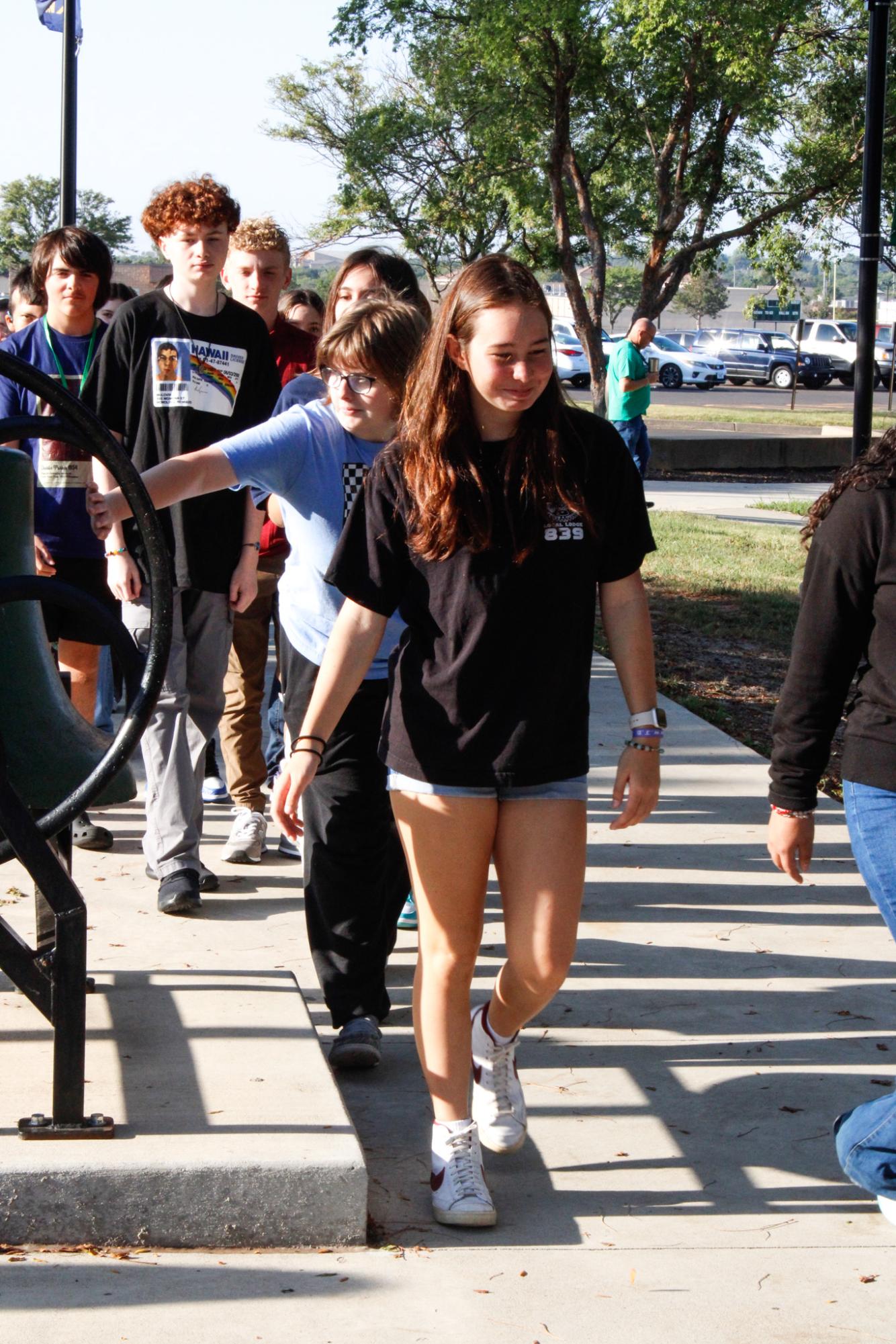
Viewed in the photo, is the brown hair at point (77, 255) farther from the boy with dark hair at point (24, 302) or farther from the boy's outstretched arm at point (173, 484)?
the boy's outstretched arm at point (173, 484)

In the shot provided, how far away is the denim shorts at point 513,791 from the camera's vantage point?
2.99 meters

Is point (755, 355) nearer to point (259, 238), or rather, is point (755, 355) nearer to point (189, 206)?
point (259, 238)

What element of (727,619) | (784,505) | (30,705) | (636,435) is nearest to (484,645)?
(30,705)

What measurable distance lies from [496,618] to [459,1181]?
3.66 ft

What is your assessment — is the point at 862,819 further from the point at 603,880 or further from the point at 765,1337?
the point at 603,880

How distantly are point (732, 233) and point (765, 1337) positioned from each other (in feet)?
63.3

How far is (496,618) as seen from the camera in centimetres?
294

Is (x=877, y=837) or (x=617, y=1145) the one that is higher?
(x=877, y=837)

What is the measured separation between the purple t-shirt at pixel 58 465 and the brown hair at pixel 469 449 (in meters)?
2.45

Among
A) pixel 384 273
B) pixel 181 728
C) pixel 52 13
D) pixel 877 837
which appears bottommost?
pixel 181 728

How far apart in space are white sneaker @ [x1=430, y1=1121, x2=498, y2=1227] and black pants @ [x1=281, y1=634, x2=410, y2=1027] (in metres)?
0.74

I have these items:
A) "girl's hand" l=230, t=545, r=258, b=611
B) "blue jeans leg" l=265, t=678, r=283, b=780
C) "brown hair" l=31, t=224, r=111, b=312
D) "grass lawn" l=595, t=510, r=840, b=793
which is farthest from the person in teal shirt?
"girl's hand" l=230, t=545, r=258, b=611

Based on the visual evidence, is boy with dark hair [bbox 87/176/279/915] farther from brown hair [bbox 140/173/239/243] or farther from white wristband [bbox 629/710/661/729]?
white wristband [bbox 629/710/661/729]

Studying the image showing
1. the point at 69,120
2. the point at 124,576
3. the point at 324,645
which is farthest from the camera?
the point at 69,120
